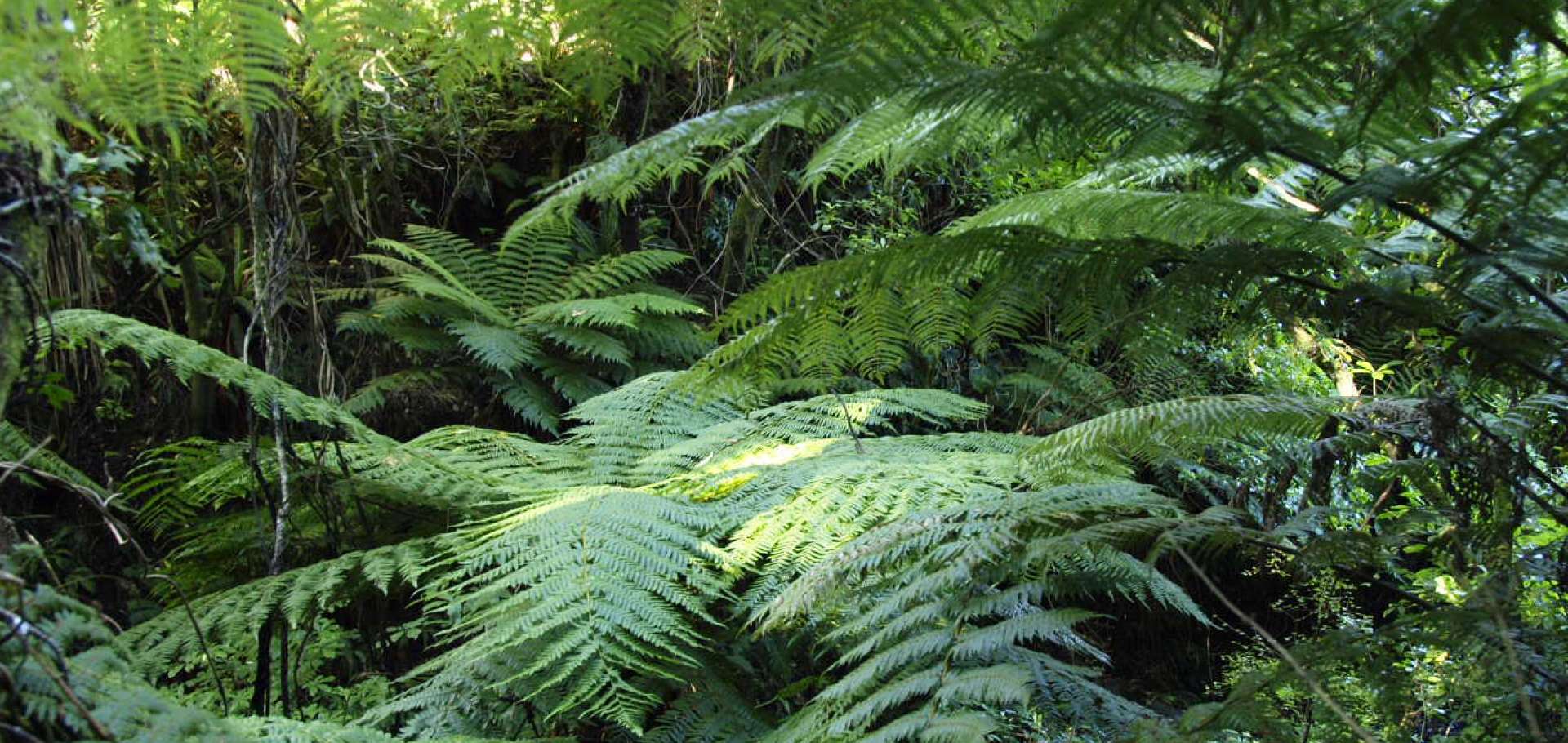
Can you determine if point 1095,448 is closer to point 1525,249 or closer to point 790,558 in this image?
point 790,558

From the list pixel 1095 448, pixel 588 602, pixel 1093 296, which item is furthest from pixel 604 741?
pixel 1093 296

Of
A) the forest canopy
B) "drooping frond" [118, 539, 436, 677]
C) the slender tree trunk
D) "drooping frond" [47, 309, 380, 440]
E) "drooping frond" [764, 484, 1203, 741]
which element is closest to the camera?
the forest canopy

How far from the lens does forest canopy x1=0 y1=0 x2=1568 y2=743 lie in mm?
827

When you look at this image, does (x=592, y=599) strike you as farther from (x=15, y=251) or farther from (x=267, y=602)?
(x=15, y=251)

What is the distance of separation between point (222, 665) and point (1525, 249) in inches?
109

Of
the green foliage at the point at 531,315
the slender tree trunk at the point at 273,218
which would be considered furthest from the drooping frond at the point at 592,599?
the green foliage at the point at 531,315

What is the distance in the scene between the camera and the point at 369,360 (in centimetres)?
398

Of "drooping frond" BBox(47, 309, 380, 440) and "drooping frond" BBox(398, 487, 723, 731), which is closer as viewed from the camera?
"drooping frond" BBox(398, 487, 723, 731)

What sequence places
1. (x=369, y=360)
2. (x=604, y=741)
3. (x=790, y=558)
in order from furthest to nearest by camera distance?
(x=369, y=360)
(x=604, y=741)
(x=790, y=558)

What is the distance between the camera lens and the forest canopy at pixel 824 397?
2.71ft

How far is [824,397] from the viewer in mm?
2758

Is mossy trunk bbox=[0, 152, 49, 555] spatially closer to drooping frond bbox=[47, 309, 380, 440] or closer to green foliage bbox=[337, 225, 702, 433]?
drooping frond bbox=[47, 309, 380, 440]

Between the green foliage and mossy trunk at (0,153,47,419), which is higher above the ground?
mossy trunk at (0,153,47,419)

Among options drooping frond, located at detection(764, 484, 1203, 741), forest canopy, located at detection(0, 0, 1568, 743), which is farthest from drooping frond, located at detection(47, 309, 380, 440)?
drooping frond, located at detection(764, 484, 1203, 741)
